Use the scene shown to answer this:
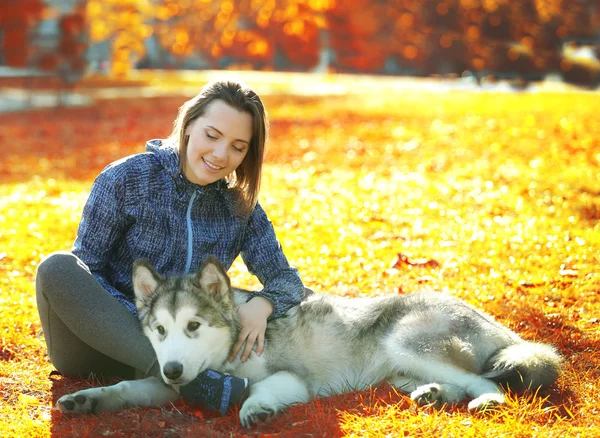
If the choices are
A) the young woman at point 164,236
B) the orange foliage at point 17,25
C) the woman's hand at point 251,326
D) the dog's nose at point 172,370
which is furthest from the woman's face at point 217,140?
the orange foliage at point 17,25

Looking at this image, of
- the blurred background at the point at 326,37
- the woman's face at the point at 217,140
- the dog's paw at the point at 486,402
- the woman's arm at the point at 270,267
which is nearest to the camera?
the dog's paw at the point at 486,402

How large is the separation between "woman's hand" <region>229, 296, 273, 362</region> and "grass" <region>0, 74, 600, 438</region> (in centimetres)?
40

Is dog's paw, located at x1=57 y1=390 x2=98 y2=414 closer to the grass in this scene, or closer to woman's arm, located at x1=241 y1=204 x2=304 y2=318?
the grass

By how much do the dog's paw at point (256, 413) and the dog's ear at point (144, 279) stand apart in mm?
806

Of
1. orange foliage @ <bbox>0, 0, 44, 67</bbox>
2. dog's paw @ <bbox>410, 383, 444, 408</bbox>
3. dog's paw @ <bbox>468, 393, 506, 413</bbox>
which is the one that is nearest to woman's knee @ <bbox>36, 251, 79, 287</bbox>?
dog's paw @ <bbox>410, 383, 444, 408</bbox>

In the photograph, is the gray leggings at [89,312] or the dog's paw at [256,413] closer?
the dog's paw at [256,413]

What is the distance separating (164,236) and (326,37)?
45962mm

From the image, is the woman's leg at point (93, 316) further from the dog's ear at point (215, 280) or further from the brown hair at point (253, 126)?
the brown hair at point (253, 126)

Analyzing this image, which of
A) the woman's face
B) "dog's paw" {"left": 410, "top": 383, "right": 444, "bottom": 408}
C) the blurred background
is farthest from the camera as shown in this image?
the blurred background

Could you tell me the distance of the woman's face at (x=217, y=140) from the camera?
4047mm

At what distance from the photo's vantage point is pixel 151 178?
418 cm

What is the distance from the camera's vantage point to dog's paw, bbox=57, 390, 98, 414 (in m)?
3.55

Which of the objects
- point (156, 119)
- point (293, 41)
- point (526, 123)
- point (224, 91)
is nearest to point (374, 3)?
point (293, 41)

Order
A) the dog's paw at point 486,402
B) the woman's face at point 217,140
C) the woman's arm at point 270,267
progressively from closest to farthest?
the dog's paw at point 486,402, the woman's face at point 217,140, the woman's arm at point 270,267
